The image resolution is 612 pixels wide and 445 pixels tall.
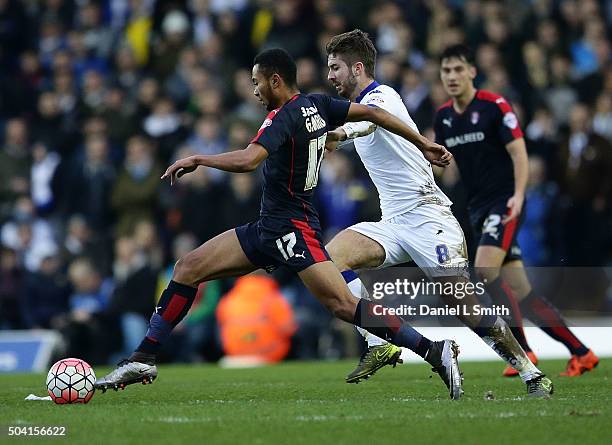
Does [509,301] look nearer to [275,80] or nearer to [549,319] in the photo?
[549,319]

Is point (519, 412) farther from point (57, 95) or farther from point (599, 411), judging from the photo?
point (57, 95)

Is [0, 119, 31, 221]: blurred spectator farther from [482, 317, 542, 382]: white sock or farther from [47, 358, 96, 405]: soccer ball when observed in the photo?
[482, 317, 542, 382]: white sock

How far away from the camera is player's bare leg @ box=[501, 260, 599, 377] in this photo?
10461 millimetres

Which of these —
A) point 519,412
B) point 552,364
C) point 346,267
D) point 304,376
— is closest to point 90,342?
point 304,376

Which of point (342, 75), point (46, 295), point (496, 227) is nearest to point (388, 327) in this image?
point (342, 75)

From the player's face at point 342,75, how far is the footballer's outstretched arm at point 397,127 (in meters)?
0.93

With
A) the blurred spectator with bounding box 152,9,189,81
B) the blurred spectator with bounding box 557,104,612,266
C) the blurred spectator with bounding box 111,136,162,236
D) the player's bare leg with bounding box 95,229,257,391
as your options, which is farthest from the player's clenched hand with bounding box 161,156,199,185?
the blurred spectator with bounding box 152,9,189,81

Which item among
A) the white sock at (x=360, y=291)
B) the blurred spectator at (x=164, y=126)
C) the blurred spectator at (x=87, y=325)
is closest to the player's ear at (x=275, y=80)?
the white sock at (x=360, y=291)

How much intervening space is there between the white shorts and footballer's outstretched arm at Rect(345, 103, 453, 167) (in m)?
0.87

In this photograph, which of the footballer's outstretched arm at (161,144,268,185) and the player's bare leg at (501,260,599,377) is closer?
the footballer's outstretched arm at (161,144,268,185)

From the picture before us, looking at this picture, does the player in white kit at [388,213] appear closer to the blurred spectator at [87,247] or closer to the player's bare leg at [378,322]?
the player's bare leg at [378,322]

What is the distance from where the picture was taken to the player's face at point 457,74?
1066 centimetres

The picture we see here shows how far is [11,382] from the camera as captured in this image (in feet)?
36.9

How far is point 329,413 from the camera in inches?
291
